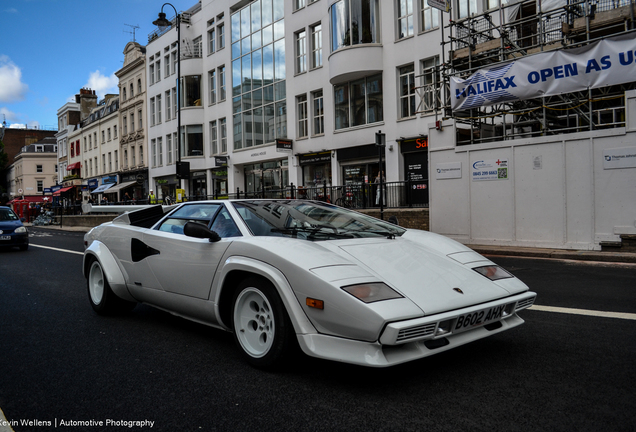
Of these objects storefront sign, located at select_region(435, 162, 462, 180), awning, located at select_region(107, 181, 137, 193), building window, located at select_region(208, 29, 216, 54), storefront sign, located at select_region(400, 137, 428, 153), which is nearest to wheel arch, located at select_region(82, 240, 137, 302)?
storefront sign, located at select_region(435, 162, 462, 180)

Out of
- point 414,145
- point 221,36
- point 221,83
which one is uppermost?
point 221,36

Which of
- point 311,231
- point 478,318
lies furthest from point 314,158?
point 478,318

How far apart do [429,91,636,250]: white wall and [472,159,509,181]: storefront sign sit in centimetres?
11

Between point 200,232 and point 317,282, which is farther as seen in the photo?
point 200,232

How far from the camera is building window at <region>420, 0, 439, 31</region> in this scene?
19.7 meters

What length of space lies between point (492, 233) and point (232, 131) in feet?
75.4

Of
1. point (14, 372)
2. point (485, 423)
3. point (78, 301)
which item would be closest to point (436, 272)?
point (485, 423)

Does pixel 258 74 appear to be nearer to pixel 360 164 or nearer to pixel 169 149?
pixel 360 164

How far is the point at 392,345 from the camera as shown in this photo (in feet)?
9.27

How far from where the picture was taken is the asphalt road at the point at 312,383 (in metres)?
2.67

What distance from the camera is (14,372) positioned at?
3.69 metres

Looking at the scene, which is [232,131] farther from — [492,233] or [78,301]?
[78,301]

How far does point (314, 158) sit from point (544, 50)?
1391 centimetres

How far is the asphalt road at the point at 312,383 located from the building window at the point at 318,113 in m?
21.2
